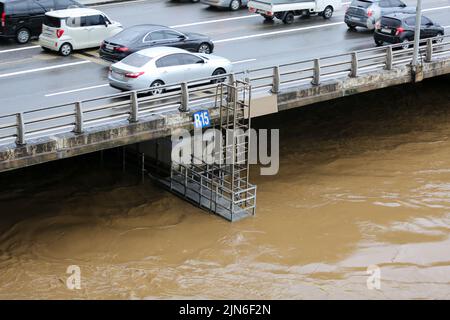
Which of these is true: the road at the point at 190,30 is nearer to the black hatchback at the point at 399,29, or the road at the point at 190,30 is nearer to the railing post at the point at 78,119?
the black hatchback at the point at 399,29

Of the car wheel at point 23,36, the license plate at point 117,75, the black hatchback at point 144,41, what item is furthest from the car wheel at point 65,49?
the license plate at point 117,75

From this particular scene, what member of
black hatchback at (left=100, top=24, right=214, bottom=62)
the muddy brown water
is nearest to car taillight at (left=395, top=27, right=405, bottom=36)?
the muddy brown water

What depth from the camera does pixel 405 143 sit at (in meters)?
26.4

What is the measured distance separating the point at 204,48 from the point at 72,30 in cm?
446

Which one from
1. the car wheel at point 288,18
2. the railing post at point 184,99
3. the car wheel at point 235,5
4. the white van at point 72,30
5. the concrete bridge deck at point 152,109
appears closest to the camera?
the concrete bridge deck at point 152,109

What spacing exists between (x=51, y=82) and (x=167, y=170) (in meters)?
4.28

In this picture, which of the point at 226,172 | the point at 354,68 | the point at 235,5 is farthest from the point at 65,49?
the point at 235,5

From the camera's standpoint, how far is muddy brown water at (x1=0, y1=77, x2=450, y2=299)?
1817 centimetres

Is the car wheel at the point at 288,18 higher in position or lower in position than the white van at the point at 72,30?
lower

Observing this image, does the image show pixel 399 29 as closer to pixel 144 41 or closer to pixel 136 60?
pixel 144 41

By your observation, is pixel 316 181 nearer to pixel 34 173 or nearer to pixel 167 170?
pixel 167 170

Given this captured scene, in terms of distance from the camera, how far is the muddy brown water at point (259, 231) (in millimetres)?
18172

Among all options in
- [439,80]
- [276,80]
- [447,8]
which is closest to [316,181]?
[276,80]

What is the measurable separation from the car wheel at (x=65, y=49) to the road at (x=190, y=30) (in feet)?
0.73
